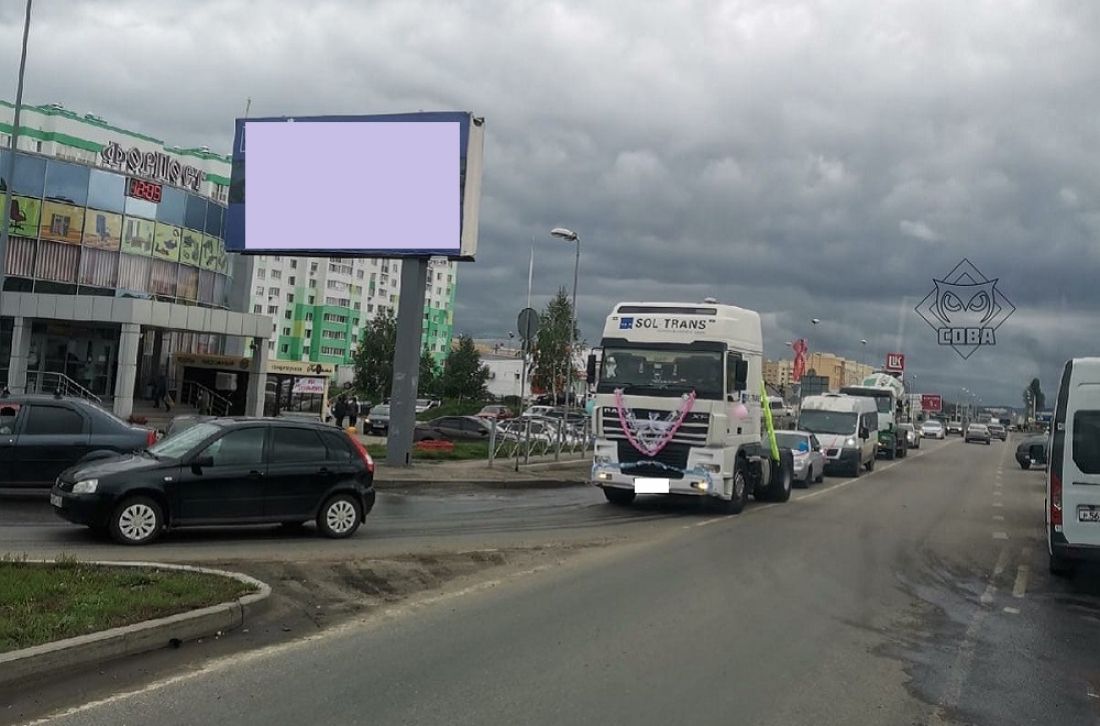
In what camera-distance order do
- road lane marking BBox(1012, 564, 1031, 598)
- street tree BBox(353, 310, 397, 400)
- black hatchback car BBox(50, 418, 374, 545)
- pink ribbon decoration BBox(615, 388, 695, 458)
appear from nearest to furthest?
black hatchback car BBox(50, 418, 374, 545), road lane marking BBox(1012, 564, 1031, 598), pink ribbon decoration BBox(615, 388, 695, 458), street tree BBox(353, 310, 397, 400)

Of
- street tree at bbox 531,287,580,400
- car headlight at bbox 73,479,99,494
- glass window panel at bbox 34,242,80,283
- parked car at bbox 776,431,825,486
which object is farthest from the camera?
street tree at bbox 531,287,580,400

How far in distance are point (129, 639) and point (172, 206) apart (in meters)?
41.0

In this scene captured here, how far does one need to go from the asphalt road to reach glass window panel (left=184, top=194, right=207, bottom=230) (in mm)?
35893

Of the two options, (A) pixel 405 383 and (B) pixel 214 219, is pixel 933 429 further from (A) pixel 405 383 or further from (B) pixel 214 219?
(A) pixel 405 383

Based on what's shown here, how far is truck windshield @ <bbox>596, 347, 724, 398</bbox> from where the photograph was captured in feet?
51.7

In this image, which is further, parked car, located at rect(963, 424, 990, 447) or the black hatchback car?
parked car, located at rect(963, 424, 990, 447)

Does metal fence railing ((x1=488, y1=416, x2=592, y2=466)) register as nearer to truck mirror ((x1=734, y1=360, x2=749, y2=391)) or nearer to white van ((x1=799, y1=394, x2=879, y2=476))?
white van ((x1=799, y1=394, x2=879, y2=476))

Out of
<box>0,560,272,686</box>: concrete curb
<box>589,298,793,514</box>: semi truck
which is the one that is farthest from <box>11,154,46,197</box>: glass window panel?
<box>0,560,272,686</box>: concrete curb

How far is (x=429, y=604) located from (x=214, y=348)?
165ft

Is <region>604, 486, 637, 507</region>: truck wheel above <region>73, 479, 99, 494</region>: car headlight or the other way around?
the other way around

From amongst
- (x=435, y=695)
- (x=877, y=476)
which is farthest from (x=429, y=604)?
(x=877, y=476)

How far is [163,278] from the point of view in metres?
43.4

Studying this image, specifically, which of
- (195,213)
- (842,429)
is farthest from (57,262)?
(842,429)

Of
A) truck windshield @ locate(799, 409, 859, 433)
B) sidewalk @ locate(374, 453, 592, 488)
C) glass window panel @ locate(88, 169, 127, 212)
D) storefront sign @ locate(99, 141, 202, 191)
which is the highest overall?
storefront sign @ locate(99, 141, 202, 191)
